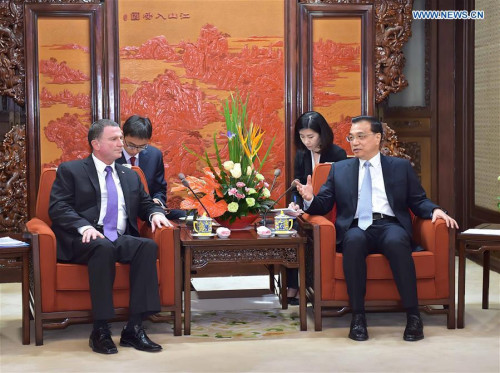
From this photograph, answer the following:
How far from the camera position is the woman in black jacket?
16.3 feet

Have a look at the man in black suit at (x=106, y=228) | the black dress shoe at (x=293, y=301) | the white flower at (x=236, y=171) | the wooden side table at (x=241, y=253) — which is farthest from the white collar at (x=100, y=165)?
the black dress shoe at (x=293, y=301)

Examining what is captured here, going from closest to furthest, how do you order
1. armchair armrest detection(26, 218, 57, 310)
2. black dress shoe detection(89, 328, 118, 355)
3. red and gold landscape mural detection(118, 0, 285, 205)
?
black dress shoe detection(89, 328, 118, 355) → armchair armrest detection(26, 218, 57, 310) → red and gold landscape mural detection(118, 0, 285, 205)

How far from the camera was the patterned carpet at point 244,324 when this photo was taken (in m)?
4.25

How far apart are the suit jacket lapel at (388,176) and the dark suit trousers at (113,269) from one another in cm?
129

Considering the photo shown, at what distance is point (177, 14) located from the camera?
582 centimetres

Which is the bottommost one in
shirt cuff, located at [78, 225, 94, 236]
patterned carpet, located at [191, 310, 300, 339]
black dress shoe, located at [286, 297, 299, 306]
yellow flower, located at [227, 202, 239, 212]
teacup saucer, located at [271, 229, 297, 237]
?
patterned carpet, located at [191, 310, 300, 339]

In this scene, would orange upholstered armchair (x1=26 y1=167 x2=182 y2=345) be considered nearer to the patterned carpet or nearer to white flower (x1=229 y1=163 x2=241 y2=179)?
the patterned carpet

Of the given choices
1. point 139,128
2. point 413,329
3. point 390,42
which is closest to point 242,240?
point 413,329

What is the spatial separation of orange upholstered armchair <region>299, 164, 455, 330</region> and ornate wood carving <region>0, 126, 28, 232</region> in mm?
2430

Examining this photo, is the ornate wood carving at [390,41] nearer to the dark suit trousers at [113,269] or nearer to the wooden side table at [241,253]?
the wooden side table at [241,253]

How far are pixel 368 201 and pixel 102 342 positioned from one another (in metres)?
1.59

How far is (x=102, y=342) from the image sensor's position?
12.9 feet

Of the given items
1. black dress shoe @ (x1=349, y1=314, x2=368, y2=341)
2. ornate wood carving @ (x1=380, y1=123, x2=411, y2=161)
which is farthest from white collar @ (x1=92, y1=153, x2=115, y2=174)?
ornate wood carving @ (x1=380, y1=123, x2=411, y2=161)

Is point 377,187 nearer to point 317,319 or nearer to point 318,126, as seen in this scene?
point 318,126
